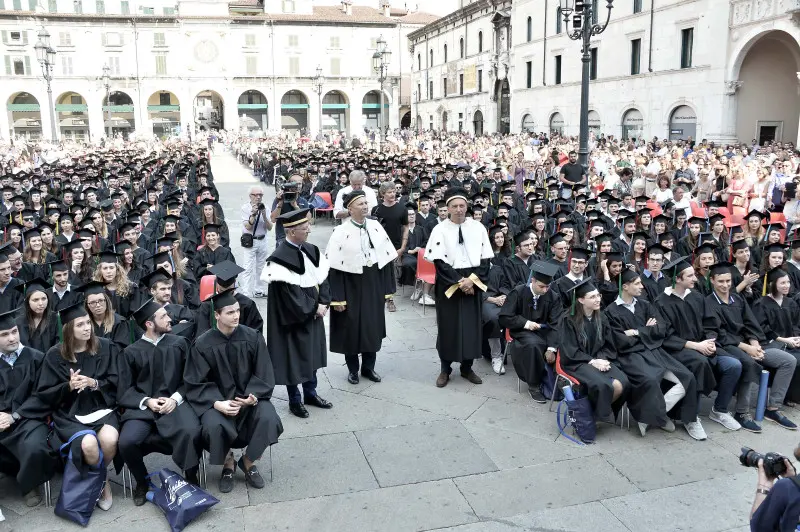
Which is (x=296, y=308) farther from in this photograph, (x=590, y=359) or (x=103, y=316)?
(x=590, y=359)

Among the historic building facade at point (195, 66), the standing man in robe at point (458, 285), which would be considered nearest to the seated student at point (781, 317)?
the standing man in robe at point (458, 285)

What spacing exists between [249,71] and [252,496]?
6756 centimetres

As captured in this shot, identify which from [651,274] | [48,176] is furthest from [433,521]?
[48,176]

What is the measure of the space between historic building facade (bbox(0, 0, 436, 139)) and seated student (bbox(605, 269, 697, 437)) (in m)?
57.8

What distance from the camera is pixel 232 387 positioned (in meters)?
5.26

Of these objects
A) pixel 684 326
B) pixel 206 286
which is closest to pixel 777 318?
pixel 684 326

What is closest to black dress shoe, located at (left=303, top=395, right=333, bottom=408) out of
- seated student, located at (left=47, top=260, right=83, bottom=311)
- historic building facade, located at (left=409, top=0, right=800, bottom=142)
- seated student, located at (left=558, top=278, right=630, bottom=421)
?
seated student, located at (left=558, top=278, right=630, bottom=421)

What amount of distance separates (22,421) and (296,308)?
234 centimetres

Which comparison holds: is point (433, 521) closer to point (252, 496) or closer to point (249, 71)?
point (252, 496)

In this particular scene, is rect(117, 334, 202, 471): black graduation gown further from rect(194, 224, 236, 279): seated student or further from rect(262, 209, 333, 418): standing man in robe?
rect(194, 224, 236, 279): seated student

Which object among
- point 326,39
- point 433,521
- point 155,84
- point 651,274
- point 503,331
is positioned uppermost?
point 326,39

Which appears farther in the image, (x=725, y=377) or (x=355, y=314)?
(x=355, y=314)

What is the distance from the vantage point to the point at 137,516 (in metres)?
4.85

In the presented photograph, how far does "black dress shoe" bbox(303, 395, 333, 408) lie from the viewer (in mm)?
6691
